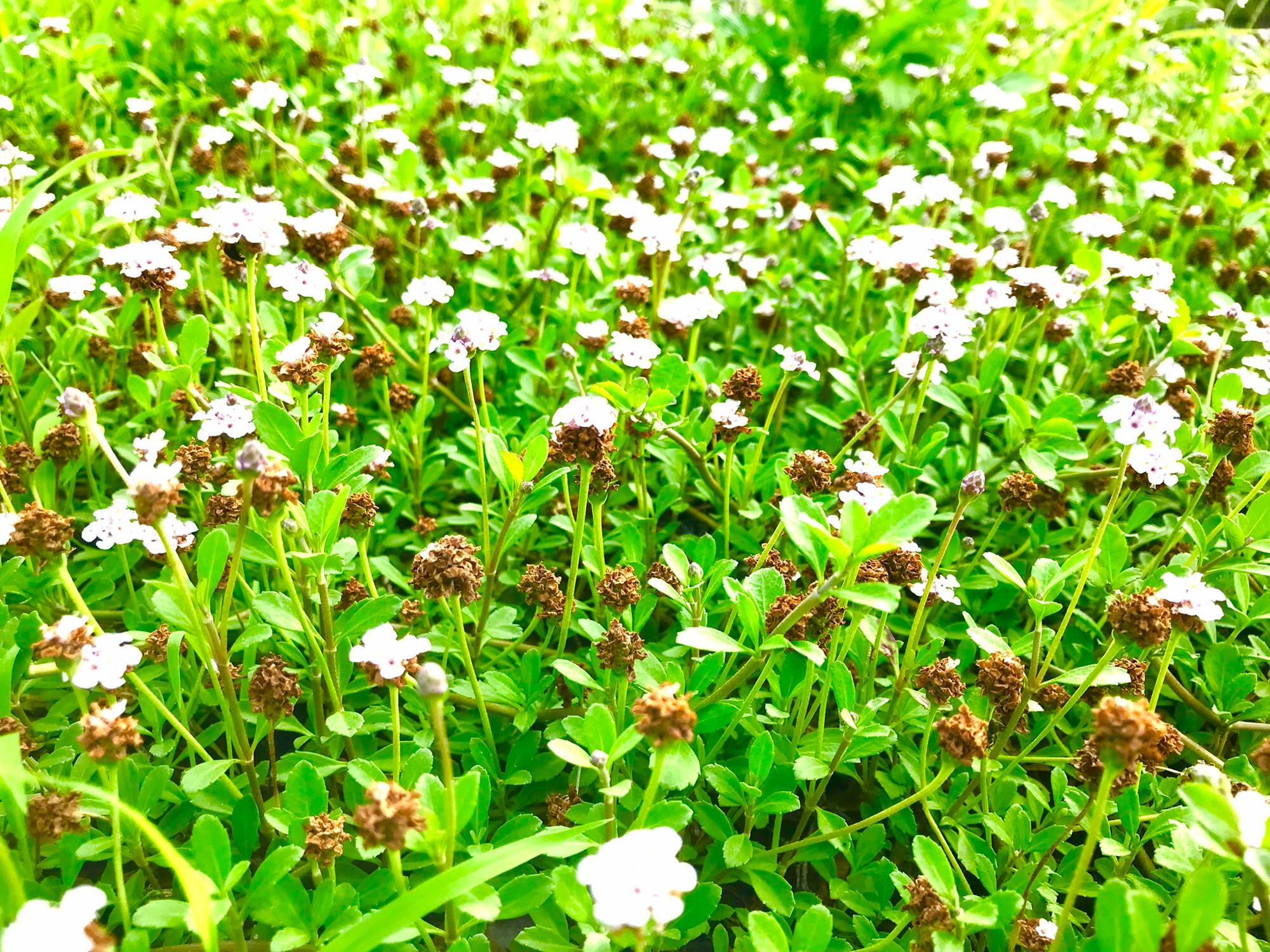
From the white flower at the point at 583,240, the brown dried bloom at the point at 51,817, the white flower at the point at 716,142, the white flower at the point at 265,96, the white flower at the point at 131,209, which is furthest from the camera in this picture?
the white flower at the point at 716,142

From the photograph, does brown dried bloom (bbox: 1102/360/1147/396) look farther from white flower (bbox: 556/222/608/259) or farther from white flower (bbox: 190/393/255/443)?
white flower (bbox: 190/393/255/443)

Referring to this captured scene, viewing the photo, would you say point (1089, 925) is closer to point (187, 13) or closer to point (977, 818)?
point (977, 818)

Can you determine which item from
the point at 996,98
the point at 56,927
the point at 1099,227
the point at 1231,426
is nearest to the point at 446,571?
the point at 56,927

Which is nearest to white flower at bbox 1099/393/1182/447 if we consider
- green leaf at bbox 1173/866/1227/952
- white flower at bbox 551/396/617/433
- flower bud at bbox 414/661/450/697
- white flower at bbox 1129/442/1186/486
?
white flower at bbox 1129/442/1186/486

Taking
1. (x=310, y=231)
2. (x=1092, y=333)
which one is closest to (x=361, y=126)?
(x=310, y=231)

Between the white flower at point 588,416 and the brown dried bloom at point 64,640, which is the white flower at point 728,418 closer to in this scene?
the white flower at point 588,416

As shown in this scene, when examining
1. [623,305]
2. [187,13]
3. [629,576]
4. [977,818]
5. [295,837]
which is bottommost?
[977,818]

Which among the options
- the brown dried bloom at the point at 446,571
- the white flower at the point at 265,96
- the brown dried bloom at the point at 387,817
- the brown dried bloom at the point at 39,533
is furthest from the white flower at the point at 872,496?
the white flower at the point at 265,96
